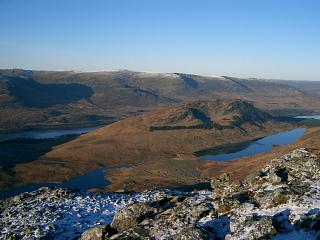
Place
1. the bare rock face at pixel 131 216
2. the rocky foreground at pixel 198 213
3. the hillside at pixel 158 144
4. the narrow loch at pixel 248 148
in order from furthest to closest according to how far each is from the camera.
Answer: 1. the narrow loch at pixel 248 148
2. the hillside at pixel 158 144
3. the bare rock face at pixel 131 216
4. the rocky foreground at pixel 198 213

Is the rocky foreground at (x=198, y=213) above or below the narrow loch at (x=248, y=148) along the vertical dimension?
above

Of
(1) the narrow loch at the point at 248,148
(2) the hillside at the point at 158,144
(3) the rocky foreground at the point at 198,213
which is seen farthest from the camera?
(1) the narrow loch at the point at 248,148

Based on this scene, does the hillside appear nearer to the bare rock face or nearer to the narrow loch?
the narrow loch

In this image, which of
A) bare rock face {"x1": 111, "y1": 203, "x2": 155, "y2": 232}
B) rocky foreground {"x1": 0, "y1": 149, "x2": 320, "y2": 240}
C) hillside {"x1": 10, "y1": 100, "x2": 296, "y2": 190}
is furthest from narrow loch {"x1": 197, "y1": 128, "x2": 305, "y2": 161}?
bare rock face {"x1": 111, "y1": 203, "x2": 155, "y2": 232}

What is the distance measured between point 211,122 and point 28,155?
68.5 metres

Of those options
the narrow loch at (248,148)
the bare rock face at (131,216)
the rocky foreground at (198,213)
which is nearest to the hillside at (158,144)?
the narrow loch at (248,148)

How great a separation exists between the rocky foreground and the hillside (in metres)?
47.9

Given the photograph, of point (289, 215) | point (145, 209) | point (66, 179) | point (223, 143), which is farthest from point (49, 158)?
point (289, 215)

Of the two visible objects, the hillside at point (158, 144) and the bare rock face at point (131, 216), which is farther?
the hillside at point (158, 144)

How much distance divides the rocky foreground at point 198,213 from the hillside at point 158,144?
4792 centimetres

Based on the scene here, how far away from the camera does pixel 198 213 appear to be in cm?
2186

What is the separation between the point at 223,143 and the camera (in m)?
133

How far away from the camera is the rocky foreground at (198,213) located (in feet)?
60.3

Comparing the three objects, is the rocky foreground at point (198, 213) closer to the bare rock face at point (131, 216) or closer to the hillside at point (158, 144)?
the bare rock face at point (131, 216)
